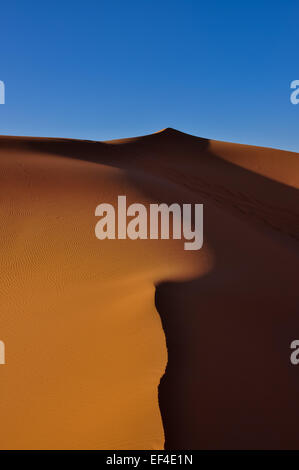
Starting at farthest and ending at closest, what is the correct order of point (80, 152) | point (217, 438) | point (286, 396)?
point (80, 152) < point (286, 396) < point (217, 438)

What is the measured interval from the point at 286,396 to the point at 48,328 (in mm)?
2611

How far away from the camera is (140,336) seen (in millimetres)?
3568

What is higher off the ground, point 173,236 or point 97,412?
point 173,236

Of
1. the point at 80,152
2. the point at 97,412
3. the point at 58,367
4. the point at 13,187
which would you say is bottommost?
the point at 97,412

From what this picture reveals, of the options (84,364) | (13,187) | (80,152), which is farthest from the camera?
(80,152)

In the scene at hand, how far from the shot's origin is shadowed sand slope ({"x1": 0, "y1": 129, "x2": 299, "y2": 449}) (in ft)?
8.78

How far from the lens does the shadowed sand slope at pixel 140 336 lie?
105 inches

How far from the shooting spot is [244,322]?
3957 millimetres

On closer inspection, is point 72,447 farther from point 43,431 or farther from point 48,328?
point 48,328

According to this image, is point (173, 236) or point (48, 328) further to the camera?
point (173, 236)

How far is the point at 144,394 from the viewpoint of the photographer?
2826 millimetres

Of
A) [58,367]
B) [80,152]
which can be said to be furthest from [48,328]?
[80,152]
